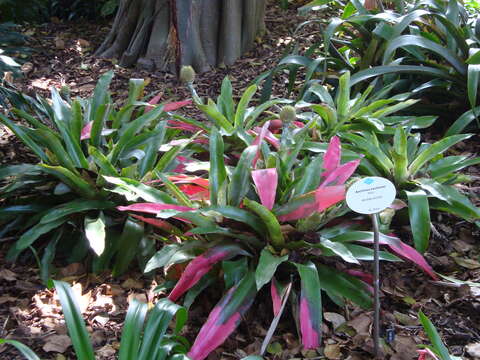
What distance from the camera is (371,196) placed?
74.4 inches

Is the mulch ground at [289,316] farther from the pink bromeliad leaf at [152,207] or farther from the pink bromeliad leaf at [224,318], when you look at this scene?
the pink bromeliad leaf at [152,207]

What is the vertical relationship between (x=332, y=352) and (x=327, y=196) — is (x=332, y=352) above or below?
below

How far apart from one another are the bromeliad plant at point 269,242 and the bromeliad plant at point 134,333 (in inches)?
7.1

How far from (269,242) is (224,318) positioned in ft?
1.25

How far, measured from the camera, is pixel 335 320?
2270mm

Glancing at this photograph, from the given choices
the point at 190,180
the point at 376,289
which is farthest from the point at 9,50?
the point at 376,289

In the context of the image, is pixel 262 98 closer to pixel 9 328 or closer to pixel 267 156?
pixel 267 156

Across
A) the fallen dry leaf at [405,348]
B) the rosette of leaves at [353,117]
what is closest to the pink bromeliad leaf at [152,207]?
the fallen dry leaf at [405,348]

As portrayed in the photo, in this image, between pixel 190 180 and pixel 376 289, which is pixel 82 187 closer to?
pixel 190 180

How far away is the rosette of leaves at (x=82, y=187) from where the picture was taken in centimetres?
260

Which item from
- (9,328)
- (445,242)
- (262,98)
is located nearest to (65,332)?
(9,328)

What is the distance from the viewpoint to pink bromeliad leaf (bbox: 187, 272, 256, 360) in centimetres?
200

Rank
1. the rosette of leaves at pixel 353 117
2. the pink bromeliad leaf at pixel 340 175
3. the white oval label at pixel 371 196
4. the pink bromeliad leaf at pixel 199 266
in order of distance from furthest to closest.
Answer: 1. the rosette of leaves at pixel 353 117
2. the pink bromeliad leaf at pixel 340 175
3. the pink bromeliad leaf at pixel 199 266
4. the white oval label at pixel 371 196

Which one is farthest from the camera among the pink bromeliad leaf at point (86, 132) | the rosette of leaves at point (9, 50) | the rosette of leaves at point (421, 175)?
the rosette of leaves at point (9, 50)
